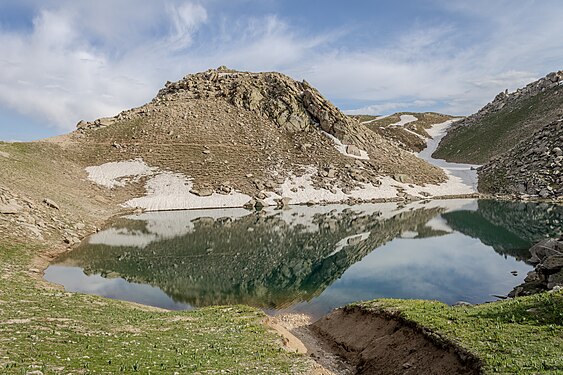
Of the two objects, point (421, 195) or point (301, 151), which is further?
point (301, 151)

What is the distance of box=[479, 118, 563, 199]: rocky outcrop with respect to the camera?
90275 millimetres

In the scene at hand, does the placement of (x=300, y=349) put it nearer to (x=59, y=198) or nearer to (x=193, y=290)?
(x=193, y=290)

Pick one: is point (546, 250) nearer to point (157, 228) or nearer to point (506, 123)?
point (157, 228)

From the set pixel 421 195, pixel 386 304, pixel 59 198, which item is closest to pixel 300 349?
pixel 386 304

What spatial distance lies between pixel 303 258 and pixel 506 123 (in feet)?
446

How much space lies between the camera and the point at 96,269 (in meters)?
41.3

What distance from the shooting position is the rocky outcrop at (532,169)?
9028cm

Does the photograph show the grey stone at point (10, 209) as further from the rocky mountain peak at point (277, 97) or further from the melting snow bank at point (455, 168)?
the melting snow bank at point (455, 168)

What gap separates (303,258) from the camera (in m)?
47.5

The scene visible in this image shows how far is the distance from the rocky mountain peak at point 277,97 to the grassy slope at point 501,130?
2151 inches

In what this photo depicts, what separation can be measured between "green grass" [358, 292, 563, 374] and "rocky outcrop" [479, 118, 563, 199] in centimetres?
8131

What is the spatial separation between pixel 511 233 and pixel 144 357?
5893 cm

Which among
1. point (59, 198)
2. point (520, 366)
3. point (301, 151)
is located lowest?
point (520, 366)

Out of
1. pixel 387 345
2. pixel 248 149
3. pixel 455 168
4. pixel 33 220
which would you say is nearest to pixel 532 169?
pixel 455 168
